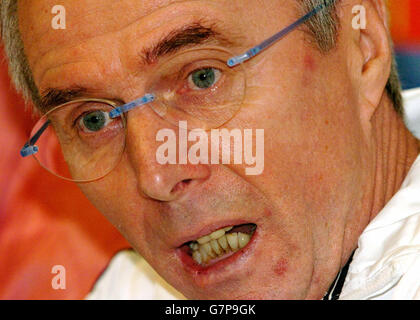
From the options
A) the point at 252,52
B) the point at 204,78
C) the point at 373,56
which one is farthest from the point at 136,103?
the point at 373,56

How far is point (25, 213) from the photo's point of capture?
2242 millimetres

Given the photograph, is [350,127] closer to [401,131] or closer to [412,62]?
[401,131]

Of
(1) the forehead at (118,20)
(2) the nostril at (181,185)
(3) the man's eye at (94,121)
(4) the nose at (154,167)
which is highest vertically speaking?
(1) the forehead at (118,20)

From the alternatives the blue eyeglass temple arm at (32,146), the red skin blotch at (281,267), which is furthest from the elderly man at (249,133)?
the blue eyeglass temple arm at (32,146)

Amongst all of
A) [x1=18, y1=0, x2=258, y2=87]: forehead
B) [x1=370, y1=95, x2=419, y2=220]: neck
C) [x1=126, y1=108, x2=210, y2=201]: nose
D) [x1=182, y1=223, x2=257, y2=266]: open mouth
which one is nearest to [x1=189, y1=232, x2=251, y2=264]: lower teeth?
[x1=182, y1=223, x2=257, y2=266]: open mouth

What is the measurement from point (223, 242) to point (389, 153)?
41 cm

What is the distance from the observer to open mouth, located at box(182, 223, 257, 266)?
1.45m

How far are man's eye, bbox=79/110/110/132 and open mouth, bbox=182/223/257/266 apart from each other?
319mm

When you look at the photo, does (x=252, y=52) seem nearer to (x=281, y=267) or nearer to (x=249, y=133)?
(x=249, y=133)

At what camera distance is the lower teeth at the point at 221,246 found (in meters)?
1.46

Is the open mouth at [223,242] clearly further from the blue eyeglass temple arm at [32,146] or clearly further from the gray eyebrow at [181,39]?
the blue eyeglass temple arm at [32,146]

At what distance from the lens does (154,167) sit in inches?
52.9

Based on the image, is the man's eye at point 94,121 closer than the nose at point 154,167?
No

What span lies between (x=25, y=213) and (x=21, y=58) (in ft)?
2.39
